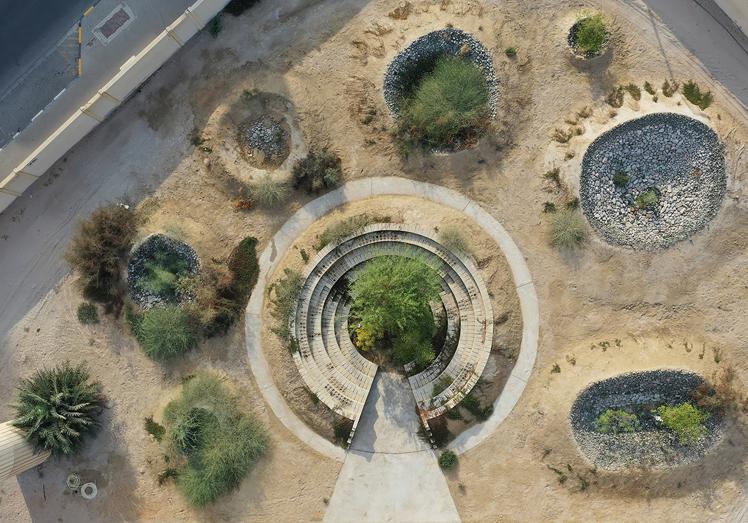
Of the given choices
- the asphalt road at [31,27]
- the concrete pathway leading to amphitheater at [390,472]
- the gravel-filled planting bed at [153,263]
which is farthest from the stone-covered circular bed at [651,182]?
the asphalt road at [31,27]

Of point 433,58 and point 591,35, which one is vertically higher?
point 591,35

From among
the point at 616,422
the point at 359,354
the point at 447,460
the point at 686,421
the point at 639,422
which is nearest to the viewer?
the point at 686,421

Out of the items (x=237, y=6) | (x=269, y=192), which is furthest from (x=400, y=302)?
(x=237, y=6)

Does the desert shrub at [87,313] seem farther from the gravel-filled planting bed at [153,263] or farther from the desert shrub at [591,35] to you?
the desert shrub at [591,35]

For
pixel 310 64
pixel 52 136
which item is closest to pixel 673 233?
pixel 310 64

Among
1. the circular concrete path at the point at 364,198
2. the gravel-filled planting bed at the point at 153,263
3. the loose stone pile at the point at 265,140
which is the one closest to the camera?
the circular concrete path at the point at 364,198

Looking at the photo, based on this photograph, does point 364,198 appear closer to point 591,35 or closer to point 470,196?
point 470,196
